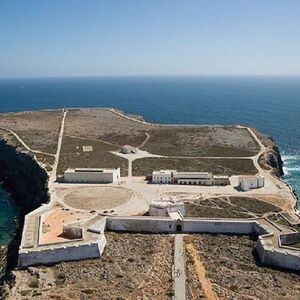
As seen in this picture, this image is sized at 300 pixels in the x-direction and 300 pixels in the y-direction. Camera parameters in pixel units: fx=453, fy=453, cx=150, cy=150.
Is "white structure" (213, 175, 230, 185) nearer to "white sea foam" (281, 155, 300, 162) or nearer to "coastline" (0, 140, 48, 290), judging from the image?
"coastline" (0, 140, 48, 290)

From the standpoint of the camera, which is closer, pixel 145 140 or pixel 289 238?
pixel 289 238

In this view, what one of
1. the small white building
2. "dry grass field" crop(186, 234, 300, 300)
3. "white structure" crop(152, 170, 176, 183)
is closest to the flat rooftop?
"white structure" crop(152, 170, 176, 183)

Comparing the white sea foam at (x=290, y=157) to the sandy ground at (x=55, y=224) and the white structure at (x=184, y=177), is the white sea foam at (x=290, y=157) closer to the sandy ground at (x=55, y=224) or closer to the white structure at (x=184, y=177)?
the white structure at (x=184, y=177)

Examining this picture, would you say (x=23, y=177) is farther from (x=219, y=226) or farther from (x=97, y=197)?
(x=219, y=226)

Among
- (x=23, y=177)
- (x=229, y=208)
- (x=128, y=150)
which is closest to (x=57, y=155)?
(x=23, y=177)

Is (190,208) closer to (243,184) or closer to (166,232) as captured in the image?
(166,232)

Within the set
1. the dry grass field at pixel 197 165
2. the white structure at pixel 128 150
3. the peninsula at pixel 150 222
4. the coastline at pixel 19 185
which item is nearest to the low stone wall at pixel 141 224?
the peninsula at pixel 150 222
